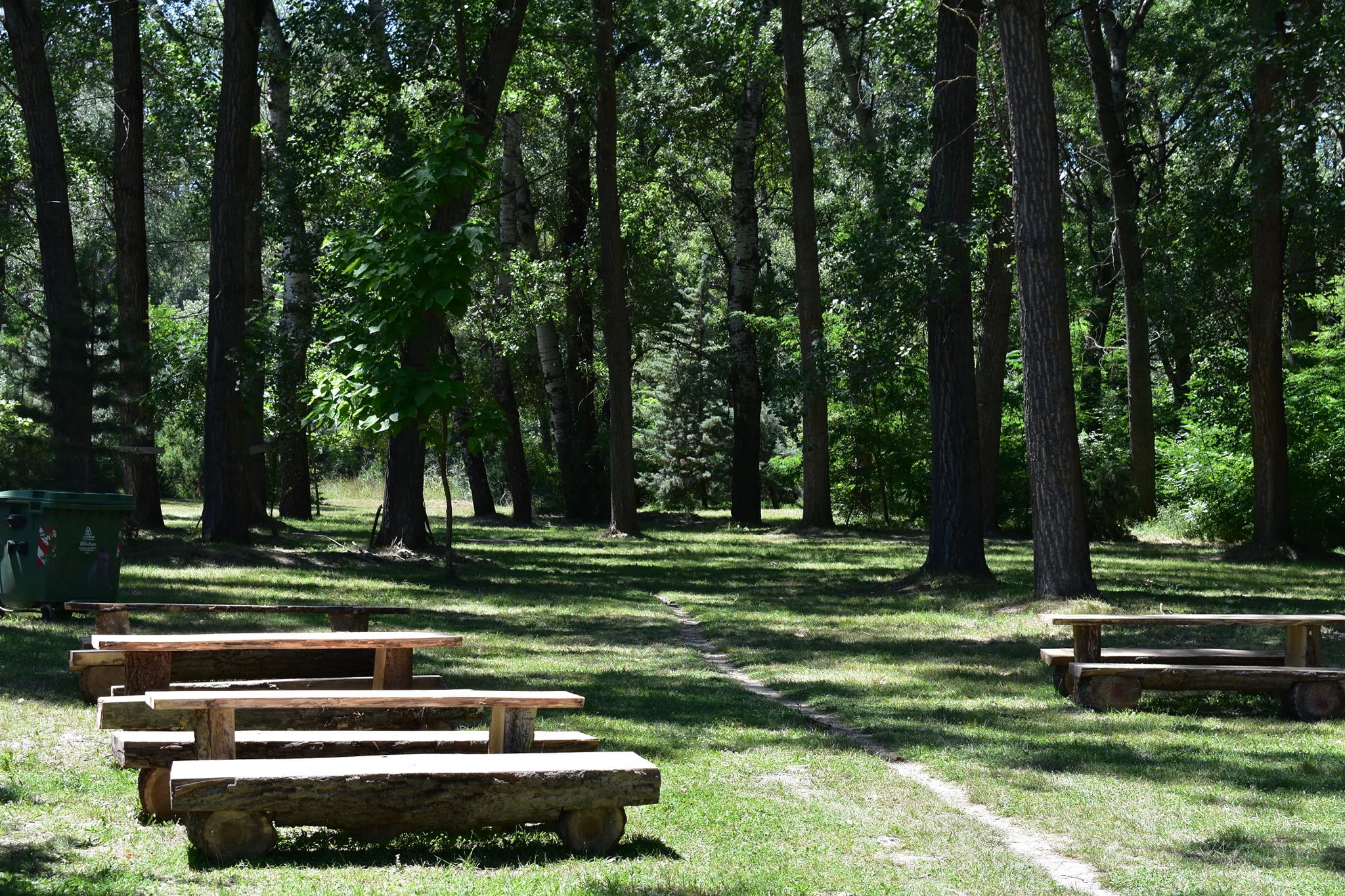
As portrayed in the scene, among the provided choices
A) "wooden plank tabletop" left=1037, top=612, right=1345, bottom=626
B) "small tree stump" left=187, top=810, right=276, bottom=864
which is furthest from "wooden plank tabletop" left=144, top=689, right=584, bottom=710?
"wooden plank tabletop" left=1037, top=612, right=1345, bottom=626

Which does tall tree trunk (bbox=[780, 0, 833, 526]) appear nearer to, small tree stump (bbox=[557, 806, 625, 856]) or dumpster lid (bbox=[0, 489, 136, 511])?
dumpster lid (bbox=[0, 489, 136, 511])

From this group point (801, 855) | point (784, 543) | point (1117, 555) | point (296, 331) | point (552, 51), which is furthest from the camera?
point (784, 543)

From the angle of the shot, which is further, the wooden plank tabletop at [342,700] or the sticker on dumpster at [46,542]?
the sticker on dumpster at [46,542]

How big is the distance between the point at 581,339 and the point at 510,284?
5.06m

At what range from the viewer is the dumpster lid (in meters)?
11.1

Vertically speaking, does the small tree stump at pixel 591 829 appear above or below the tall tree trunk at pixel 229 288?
below

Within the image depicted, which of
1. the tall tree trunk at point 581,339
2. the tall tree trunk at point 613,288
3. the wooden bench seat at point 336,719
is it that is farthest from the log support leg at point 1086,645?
the tall tree trunk at point 581,339

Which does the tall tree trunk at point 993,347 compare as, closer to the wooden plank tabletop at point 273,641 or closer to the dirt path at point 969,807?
the dirt path at point 969,807

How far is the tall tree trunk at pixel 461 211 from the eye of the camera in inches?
779

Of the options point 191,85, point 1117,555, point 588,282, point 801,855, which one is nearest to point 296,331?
point 191,85

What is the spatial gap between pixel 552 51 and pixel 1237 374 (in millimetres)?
15850

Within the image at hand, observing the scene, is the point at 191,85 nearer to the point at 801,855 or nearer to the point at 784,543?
the point at 784,543

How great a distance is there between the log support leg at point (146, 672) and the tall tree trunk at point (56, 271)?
12890 millimetres

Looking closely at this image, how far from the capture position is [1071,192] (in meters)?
42.6
